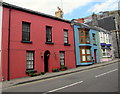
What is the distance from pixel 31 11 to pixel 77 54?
9.54 meters

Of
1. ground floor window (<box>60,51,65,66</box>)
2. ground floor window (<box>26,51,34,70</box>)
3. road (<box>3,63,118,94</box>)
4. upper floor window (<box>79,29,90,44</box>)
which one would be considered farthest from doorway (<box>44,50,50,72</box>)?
upper floor window (<box>79,29,90,44</box>)

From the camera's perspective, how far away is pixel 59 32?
55.1 feet

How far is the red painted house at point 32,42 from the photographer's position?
11617 mm

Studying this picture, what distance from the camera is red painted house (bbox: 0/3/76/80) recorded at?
11.6 m

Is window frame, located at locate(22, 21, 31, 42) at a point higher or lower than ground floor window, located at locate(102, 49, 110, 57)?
higher

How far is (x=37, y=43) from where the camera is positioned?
14.1 m

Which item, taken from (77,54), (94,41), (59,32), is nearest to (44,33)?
(59,32)

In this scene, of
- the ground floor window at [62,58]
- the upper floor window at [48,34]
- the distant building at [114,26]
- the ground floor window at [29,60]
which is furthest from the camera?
the distant building at [114,26]

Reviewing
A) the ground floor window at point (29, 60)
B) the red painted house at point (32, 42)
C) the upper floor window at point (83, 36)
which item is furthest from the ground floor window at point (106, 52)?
the ground floor window at point (29, 60)

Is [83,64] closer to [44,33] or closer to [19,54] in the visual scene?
[44,33]

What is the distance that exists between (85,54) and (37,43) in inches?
357

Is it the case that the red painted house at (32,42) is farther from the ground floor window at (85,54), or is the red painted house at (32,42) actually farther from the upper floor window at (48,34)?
the ground floor window at (85,54)

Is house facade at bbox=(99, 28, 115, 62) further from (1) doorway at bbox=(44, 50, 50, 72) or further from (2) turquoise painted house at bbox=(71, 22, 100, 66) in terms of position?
(1) doorway at bbox=(44, 50, 50, 72)

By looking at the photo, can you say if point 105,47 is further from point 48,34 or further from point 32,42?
point 32,42
